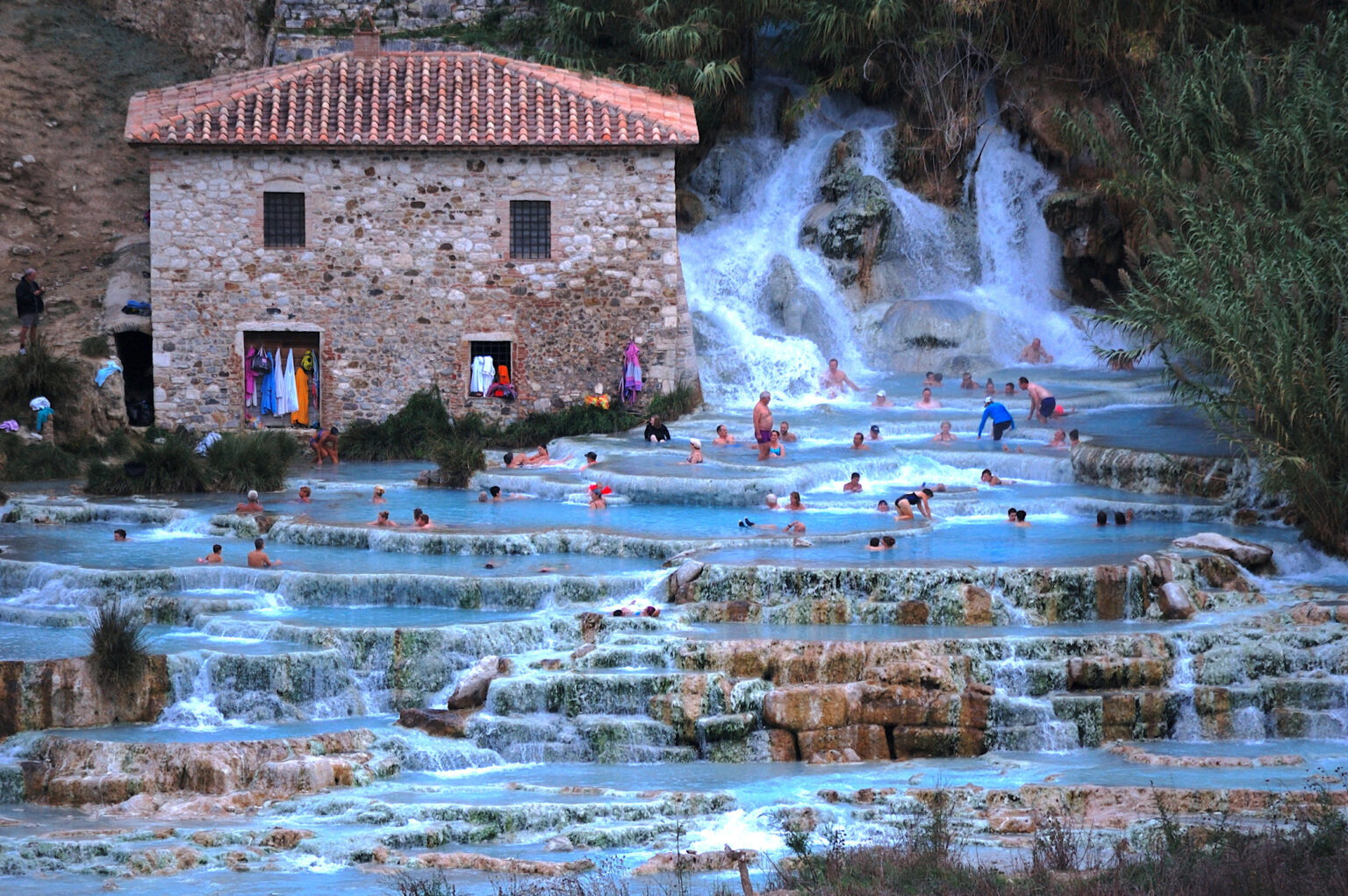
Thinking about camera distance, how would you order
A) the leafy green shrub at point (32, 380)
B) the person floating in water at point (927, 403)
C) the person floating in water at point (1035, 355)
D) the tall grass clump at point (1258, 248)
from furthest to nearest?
the person floating in water at point (1035, 355) < the person floating in water at point (927, 403) < the leafy green shrub at point (32, 380) < the tall grass clump at point (1258, 248)

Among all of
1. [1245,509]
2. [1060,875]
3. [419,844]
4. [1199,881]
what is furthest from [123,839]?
[1245,509]

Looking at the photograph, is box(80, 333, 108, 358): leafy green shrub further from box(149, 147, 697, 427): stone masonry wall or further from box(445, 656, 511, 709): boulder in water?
box(445, 656, 511, 709): boulder in water

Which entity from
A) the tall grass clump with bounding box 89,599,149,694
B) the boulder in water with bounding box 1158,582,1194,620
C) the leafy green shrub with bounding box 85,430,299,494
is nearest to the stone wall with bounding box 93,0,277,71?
the leafy green shrub with bounding box 85,430,299,494

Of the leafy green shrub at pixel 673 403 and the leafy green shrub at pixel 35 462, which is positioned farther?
the leafy green shrub at pixel 673 403

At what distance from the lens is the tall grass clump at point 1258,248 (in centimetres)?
1908

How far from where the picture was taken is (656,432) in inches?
1044

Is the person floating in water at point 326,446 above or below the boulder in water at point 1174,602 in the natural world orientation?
above

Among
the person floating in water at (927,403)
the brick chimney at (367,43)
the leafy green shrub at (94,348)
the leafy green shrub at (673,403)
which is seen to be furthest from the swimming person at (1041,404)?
the leafy green shrub at (94,348)

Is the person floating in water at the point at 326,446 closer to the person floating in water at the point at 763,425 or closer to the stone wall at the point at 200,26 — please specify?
the person floating in water at the point at 763,425

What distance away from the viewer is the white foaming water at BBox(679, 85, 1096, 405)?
31.8m

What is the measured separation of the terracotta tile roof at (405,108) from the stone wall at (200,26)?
269 inches

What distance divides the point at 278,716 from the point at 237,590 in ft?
10.9

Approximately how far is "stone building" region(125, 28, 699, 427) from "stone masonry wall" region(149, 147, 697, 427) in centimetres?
3

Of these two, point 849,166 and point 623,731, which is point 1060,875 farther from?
point 849,166
